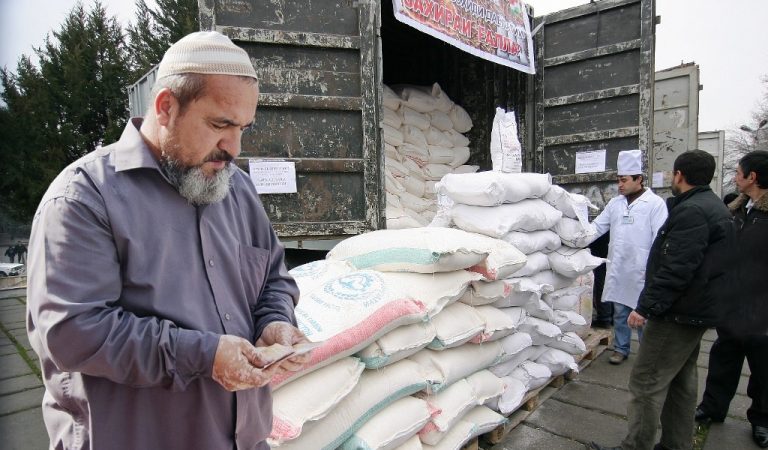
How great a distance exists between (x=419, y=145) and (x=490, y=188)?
195 centimetres

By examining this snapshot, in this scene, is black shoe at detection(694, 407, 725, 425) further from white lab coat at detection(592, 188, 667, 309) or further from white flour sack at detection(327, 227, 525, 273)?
white flour sack at detection(327, 227, 525, 273)

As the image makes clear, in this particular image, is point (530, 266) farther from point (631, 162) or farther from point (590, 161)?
point (590, 161)

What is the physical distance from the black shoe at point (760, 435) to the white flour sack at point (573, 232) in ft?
5.12

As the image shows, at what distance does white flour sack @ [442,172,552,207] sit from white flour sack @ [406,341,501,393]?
967 mm

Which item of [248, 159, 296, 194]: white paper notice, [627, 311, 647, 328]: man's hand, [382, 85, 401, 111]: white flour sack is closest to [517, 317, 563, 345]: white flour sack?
[627, 311, 647, 328]: man's hand

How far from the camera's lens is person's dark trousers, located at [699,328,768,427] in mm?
2863

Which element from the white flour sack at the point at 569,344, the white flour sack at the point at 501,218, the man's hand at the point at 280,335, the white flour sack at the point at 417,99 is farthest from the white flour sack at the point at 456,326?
the white flour sack at the point at 417,99

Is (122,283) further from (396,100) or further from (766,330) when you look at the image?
(396,100)

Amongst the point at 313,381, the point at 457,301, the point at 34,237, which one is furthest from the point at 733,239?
the point at 34,237

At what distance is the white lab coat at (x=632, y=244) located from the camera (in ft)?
12.9

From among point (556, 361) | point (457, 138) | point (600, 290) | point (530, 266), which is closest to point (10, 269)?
point (530, 266)

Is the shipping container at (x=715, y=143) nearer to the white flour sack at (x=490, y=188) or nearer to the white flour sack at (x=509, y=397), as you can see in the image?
the white flour sack at (x=490, y=188)

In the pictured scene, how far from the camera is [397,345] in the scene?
212 centimetres

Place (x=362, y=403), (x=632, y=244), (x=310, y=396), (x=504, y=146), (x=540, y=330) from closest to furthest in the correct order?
(x=310, y=396) < (x=362, y=403) < (x=540, y=330) < (x=504, y=146) < (x=632, y=244)
